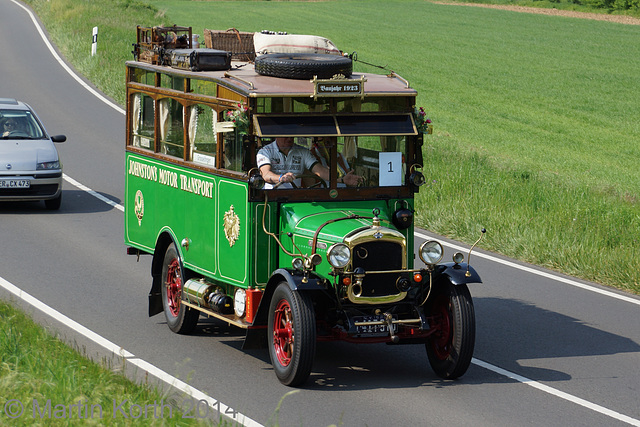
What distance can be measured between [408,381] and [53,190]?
10590 millimetres

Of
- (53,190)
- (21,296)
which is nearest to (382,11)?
(53,190)

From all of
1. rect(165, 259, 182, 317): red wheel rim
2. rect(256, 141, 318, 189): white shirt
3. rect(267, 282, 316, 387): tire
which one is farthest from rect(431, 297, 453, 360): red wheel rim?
rect(165, 259, 182, 317): red wheel rim

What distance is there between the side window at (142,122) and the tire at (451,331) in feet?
12.5

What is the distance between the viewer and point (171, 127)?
10703 mm

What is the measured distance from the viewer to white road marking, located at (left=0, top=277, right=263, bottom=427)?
764 cm

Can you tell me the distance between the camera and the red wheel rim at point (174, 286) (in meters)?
10.7

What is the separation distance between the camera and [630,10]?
7344 centimetres

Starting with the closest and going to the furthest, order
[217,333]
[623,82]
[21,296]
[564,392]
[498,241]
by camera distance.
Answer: [564,392], [217,333], [21,296], [498,241], [623,82]

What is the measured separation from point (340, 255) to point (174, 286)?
296 cm

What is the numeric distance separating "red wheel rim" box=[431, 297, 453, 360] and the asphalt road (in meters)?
0.24

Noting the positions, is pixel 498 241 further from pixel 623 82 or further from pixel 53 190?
pixel 623 82

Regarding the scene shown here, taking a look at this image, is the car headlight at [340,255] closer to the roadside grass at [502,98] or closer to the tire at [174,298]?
the tire at [174,298]

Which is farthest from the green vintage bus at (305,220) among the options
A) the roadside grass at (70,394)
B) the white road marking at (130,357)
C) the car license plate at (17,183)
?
the car license plate at (17,183)

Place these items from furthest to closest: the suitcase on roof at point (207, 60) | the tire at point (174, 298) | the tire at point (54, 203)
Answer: the tire at point (54, 203) < the tire at point (174, 298) < the suitcase on roof at point (207, 60)
